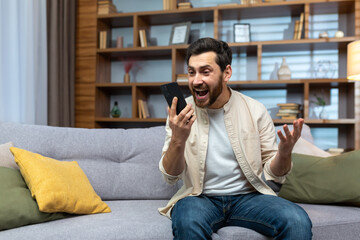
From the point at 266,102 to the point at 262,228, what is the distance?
8.49ft

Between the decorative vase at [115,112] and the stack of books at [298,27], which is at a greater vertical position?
the stack of books at [298,27]

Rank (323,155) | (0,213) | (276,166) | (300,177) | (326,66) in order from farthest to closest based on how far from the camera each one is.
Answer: (326,66), (323,155), (300,177), (276,166), (0,213)

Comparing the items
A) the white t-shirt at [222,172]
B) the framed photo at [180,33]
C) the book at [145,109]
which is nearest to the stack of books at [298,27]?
the framed photo at [180,33]

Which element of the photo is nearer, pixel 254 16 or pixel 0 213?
pixel 0 213

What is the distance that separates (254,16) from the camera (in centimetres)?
386

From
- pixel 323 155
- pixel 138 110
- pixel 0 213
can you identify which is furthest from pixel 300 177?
pixel 138 110

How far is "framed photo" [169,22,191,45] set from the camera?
12.5 feet

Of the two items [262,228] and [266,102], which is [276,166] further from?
[266,102]

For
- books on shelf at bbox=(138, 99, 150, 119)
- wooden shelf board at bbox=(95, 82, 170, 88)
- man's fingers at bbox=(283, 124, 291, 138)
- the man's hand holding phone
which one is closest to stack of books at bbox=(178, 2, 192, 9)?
wooden shelf board at bbox=(95, 82, 170, 88)

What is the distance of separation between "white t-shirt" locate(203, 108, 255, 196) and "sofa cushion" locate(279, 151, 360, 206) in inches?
15.4

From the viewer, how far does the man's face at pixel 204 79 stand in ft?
5.16

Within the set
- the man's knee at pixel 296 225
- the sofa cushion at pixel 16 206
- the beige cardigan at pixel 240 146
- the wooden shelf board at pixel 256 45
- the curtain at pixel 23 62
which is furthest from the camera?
the wooden shelf board at pixel 256 45

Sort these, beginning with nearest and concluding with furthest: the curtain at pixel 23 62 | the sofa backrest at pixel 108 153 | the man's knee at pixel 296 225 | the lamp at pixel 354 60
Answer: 1. the man's knee at pixel 296 225
2. the sofa backrest at pixel 108 153
3. the lamp at pixel 354 60
4. the curtain at pixel 23 62

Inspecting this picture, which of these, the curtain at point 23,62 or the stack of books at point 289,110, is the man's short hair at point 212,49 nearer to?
the curtain at point 23,62
